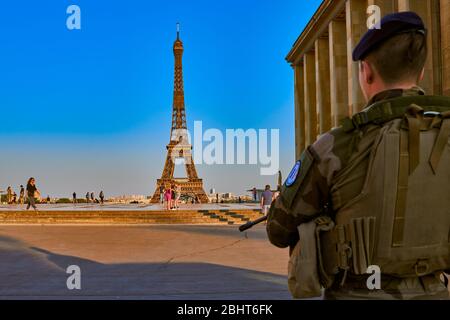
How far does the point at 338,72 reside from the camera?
27828 mm

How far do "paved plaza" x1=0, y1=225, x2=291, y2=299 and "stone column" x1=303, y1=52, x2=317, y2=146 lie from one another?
73.4 ft

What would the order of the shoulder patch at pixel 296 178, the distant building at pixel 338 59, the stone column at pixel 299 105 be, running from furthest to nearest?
the stone column at pixel 299 105
the distant building at pixel 338 59
the shoulder patch at pixel 296 178

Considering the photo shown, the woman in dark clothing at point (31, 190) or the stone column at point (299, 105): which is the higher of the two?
the stone column at point (299, 105)

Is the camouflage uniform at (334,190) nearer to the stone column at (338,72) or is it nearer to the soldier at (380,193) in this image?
the soldier at (380,193)

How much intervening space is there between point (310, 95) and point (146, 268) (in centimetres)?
2895

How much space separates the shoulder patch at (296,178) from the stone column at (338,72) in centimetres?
2607

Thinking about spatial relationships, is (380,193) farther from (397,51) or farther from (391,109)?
(397,51)

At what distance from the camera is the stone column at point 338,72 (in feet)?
90.9

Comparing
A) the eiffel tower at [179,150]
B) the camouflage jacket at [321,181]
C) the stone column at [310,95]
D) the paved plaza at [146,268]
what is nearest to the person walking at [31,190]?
the paved plaza at [146,268]

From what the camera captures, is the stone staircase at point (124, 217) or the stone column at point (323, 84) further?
the stone column at point (323, 84)

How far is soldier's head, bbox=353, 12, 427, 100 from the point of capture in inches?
80.6
